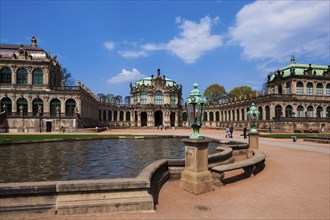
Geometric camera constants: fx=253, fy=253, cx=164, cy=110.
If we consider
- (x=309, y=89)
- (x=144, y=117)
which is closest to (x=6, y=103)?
(x=144, y=117)

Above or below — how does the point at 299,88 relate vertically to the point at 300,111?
above

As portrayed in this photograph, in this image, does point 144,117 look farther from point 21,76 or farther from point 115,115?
point 21,76

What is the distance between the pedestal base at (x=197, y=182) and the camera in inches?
341

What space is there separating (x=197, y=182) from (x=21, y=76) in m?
57.0

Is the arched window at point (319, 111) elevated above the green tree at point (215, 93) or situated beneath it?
situated beneath

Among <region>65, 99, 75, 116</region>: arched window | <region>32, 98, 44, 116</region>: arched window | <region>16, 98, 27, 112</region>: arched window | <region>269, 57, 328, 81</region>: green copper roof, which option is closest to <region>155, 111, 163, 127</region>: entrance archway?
<region>65, 99, 75, 116</region>: arched window

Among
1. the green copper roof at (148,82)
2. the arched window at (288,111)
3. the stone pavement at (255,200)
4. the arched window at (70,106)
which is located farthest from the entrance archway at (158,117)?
the stone pavement at (255,200)

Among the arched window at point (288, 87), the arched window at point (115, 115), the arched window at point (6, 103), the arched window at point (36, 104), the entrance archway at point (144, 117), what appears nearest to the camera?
the arched window at point (6, 103)

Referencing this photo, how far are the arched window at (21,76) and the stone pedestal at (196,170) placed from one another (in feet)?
183

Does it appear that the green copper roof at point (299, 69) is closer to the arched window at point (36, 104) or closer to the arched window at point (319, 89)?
the arched window at point (319, 89)

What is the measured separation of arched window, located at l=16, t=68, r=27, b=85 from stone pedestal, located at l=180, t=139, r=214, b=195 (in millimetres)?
Result: 55711

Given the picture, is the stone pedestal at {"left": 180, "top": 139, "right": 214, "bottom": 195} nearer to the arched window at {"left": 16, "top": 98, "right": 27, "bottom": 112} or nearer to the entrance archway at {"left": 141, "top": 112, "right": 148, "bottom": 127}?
the arched window at {"left": 16, "top": 98, "right": 27, "bottom": 112}

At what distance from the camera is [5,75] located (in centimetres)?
5391

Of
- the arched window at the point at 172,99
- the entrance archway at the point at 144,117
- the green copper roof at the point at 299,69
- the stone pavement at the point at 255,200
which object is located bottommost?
the stone pavement at the point at 255,200
